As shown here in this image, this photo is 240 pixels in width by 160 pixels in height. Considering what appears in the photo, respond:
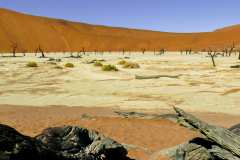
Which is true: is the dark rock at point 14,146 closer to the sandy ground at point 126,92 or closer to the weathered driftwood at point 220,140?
the weathered driftwood at point 220,140

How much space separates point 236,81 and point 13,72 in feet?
65.3

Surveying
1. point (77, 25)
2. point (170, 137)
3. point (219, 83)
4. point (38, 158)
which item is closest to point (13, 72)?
point (219, 83)

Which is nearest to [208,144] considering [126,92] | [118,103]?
[118,103]

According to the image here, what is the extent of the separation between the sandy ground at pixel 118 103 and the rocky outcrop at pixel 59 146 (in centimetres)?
155

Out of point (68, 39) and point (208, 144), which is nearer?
point (208, 144)

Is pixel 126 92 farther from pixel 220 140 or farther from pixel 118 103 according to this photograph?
pixel 220 140

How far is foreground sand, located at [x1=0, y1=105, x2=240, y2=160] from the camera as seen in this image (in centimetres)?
1187

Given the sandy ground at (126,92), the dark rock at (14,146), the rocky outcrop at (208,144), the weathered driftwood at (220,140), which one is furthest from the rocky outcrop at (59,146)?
the sandy ground at (126,92)

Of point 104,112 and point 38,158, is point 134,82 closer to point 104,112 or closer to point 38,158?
point 104,112

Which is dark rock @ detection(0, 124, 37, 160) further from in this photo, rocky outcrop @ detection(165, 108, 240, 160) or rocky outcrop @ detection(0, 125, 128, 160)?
rocky outcrop @ detection(165, 108, 240, 160)

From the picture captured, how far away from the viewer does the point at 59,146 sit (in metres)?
8.32

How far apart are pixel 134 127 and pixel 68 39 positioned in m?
124

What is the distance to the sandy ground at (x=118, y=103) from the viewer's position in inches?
527

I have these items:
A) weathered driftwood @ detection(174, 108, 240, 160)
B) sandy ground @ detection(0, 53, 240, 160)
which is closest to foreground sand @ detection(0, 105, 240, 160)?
sandy ground @ detection(0, 53, 240, 160)
